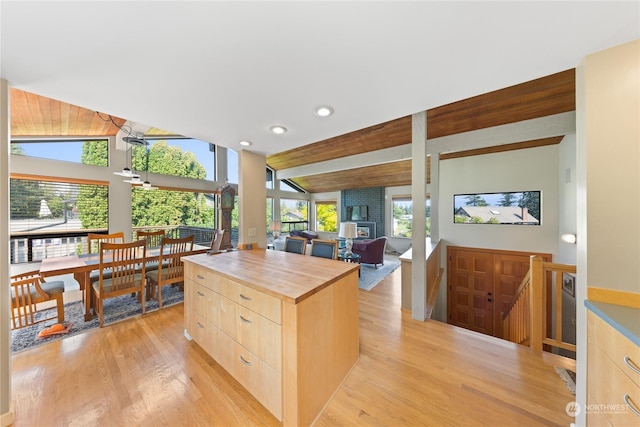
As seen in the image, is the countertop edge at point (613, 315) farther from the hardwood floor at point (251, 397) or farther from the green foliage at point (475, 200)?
the green foliage at point (475, 200)

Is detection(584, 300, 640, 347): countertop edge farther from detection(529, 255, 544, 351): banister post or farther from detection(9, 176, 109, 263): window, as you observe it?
detection(9, 176, 109, 263): window

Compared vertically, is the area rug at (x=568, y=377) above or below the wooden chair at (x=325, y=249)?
below

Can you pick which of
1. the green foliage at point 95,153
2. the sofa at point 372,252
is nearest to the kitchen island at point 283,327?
the sofa at point 372,252

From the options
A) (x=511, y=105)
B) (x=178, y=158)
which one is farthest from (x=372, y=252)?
(x=178, y=158)

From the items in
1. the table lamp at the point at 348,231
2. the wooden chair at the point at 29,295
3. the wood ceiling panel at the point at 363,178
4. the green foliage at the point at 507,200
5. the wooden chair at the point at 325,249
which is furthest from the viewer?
the wood ceiling panel at the point at 363,178

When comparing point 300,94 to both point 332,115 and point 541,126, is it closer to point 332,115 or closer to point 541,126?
point 332,115

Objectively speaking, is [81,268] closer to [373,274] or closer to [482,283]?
[373,274]

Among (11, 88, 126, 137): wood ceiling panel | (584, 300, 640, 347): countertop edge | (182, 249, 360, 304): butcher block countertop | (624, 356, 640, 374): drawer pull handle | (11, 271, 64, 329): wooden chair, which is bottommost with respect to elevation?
(11, 271, 64, 329): wooden chair

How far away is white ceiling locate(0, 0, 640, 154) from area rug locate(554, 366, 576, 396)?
2223mm

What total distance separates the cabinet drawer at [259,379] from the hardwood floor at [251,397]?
12 centimetres

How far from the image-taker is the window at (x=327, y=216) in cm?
897

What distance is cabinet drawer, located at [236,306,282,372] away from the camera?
1269 mm

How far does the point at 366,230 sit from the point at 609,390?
6.81m

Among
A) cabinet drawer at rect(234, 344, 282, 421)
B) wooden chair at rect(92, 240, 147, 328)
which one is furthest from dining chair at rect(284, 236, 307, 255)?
wooden chair at rect(92, 240, 147, 328)
